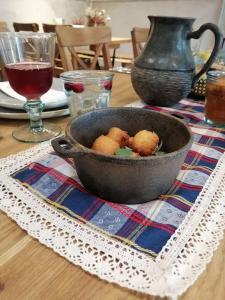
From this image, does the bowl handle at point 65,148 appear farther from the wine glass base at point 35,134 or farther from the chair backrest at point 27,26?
the chair backrest at point 27,26

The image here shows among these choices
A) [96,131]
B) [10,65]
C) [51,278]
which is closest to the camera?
[51,278]

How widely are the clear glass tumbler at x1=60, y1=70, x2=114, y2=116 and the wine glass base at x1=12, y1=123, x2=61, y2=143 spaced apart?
0.06m

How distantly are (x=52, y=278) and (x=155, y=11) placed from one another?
4852 mm

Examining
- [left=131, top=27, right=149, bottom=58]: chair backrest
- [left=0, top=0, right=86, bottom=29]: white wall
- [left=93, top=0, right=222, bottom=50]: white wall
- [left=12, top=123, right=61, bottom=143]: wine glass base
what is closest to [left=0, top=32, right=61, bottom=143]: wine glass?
[left=12, top=123, right=61, bottom=143]: wine glass base

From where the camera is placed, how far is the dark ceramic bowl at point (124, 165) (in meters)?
0.32

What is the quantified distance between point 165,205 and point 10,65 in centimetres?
42

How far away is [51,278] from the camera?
0.88 feet

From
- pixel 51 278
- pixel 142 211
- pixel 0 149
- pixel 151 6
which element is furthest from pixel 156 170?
pixel 151 6

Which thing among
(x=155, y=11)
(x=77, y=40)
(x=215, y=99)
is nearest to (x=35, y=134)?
(x=215, y=99)

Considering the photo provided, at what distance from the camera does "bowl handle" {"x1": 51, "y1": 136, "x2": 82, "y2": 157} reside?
0.32 m

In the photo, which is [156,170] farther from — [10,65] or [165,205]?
[10,65]

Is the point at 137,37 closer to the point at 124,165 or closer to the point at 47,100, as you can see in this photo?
the point at 47,100

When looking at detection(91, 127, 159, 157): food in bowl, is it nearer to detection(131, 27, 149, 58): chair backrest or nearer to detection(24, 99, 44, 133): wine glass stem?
detection(24, 99, 44, 133): wine glass stem

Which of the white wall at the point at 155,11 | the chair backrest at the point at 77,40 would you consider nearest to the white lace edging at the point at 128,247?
the chair backrest at the point at 77,40
